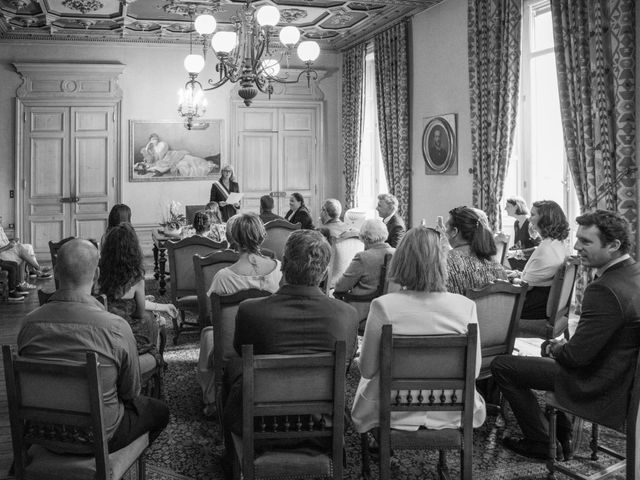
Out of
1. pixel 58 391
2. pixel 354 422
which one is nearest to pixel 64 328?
pixel 58 391

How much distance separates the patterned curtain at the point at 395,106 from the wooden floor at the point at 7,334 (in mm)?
5393

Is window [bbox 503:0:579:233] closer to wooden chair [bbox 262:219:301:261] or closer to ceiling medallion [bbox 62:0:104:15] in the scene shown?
wooden chair [bbox 262:219:301:261]

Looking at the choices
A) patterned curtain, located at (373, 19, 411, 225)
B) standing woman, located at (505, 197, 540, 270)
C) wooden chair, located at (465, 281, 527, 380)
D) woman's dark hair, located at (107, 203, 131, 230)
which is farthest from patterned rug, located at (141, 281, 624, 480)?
patterned curtain, located at (373, 19, 411, 225)

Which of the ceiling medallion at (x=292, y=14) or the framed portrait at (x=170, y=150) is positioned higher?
the ceiling medallion at (x=292, y=14)

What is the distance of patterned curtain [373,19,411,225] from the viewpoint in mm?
10195

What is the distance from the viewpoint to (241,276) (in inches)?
170

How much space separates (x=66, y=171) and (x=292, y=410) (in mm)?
10769

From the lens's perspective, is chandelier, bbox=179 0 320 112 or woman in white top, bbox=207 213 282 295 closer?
woman in white top, bbox=207 213 282 295

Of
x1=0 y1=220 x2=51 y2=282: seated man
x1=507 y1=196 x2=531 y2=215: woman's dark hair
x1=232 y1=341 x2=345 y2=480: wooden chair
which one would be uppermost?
x1=507 y1=196 x2=531 y2=215: woman's dark hair

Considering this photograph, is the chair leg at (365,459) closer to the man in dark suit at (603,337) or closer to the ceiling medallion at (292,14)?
the man in dark suit at (603,337)

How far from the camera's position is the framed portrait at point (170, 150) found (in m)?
12.2

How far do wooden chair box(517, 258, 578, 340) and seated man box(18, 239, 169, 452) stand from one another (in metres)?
2.90

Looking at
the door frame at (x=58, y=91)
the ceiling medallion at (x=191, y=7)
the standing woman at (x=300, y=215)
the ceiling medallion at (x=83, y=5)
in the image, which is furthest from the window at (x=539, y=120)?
the door frame at (x=58, y=91)

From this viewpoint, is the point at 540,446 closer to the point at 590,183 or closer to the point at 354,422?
the point at 354,422
